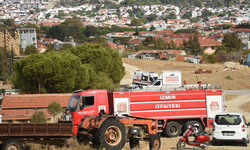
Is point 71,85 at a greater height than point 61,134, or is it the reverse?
point 71,85

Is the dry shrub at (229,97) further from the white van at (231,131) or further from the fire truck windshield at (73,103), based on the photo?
the fire truck windshield at (73,103)

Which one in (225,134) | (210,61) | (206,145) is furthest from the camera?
(210,61)

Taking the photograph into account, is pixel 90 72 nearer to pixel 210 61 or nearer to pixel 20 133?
pixel 20 133

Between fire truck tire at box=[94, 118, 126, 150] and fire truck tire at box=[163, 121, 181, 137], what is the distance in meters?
6.85

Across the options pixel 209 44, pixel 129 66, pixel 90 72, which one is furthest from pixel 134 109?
pixel 209 44

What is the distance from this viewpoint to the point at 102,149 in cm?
1338

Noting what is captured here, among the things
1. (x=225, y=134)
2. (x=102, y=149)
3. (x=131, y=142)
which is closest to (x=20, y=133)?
(x=102, y=149)

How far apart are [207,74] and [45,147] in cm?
4384

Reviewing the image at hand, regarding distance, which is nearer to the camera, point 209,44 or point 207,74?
point 207,74

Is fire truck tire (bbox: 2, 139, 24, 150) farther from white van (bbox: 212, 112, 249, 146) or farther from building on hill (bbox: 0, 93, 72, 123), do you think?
building on hill (bbox: 0, 93, 72, 123)

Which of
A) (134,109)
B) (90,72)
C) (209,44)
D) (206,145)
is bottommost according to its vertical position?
(206,145)

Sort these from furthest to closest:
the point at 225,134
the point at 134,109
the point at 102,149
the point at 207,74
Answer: the point at 207,74 < the point at 134,109 < the point at 225,134 < the point at 102,149

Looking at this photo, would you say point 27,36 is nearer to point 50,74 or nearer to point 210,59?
point 210,59

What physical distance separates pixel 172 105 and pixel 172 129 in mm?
1375
